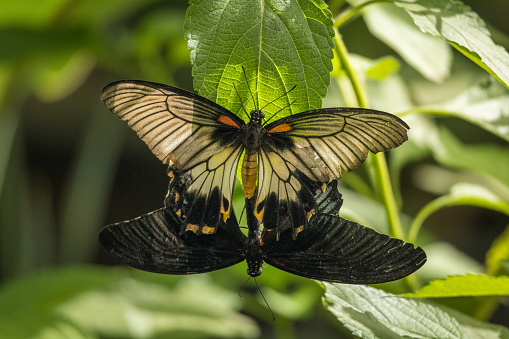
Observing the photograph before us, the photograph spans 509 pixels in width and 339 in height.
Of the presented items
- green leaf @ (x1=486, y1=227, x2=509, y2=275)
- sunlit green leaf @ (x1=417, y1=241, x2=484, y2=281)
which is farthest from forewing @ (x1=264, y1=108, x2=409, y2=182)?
sunlit green leaf @ (x1=417, y1=241, x2=484, y2=281)

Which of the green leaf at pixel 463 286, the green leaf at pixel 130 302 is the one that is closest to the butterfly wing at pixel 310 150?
the green leaf at pixel 463 286

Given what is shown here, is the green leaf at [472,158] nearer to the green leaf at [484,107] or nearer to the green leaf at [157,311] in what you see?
the green leaf at [484,107]

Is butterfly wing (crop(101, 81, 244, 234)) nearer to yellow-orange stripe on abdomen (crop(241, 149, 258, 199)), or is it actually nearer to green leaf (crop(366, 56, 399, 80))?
yellow-orange stripe on abdomen (crop(241, 149, 258, 199))

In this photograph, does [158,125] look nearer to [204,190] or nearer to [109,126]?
[204,190]

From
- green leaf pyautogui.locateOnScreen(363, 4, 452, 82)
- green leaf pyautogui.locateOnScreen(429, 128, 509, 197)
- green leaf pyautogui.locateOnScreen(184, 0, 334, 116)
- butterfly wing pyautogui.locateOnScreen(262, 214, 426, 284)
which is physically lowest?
butterfly wing pyautogui.locateOnScreen(262, 214, 426, 284)

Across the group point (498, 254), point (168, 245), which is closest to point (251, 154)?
point (168, 245)

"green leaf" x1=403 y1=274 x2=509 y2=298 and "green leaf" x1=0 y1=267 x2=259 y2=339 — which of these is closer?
"green leaf" x1=403 y1=274 x2=509 y2=298

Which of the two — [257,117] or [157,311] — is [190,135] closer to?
[257,117]
